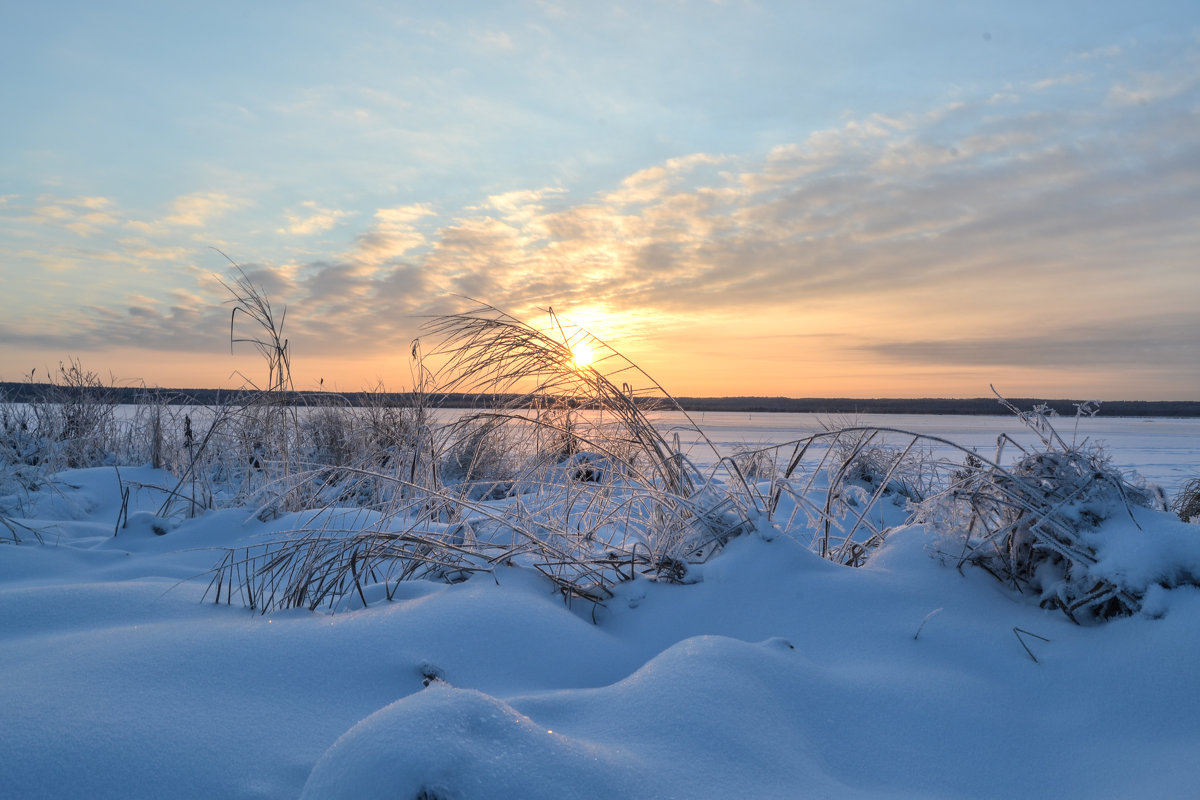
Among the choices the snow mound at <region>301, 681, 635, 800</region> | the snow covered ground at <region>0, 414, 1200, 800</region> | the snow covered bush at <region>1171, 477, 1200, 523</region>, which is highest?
the snow mound at <region>301, 681, 635, 800</region>

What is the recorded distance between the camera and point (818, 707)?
1530mm

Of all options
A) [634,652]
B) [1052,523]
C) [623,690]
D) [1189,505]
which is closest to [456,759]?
[623,690]

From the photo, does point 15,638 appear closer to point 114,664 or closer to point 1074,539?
point 114,664

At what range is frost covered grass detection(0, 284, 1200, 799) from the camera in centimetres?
118

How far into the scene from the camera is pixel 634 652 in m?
1.97

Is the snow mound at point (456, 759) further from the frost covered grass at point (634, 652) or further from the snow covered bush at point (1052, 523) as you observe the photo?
the snow covered bush at point (1052, 523)

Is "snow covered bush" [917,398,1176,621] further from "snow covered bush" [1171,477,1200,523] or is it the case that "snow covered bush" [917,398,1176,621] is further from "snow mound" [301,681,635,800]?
"snow covered bush" [1171,477,1200,523]

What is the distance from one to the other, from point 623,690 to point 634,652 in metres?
0.48

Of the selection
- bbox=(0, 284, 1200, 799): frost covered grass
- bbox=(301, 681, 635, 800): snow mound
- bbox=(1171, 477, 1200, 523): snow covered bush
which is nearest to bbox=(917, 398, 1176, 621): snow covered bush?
bbox=(0, 284, 1200, 799): frost covered grass

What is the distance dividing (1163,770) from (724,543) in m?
1.34

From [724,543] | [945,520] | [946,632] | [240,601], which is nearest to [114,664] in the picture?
[240,601]

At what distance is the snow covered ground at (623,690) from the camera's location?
113 cm

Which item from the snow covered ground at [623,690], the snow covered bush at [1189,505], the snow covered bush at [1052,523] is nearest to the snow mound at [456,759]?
the snow covered ground at [623,690]

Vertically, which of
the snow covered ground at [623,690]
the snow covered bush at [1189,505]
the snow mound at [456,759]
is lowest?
the snow covered bush at [1189,505]
